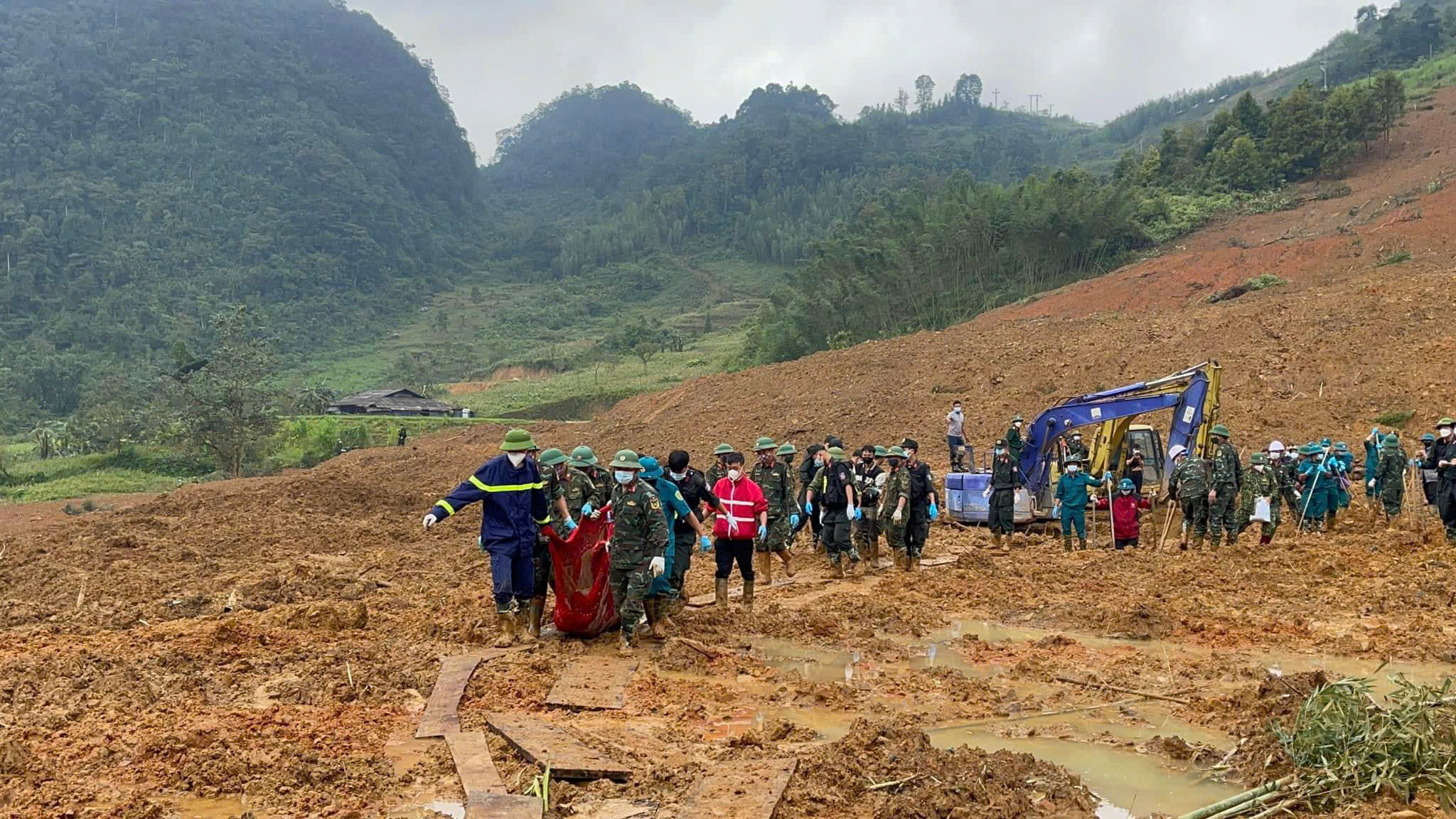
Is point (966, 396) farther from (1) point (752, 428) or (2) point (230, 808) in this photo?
(2) point (230, 808)

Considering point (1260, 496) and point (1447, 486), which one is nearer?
point (1447, 486)

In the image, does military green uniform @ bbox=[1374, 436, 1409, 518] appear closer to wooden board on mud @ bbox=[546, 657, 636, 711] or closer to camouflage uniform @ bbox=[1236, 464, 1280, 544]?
camouflage uniform @ bbox=[1236, 464, 1280, 544]

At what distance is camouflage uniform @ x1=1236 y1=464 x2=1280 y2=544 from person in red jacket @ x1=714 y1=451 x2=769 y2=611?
6.61 meters

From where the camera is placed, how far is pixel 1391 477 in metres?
15.4

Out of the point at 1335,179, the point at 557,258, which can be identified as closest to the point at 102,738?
the point at 1335,179

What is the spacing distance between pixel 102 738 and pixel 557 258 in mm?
119347

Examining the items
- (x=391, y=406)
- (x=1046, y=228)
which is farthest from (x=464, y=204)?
(x=1046, y=228)

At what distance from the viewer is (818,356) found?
38.8 m

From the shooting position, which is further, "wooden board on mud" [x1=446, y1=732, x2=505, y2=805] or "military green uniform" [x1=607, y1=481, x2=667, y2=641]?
"military green uniform" [x1=607, y1=481, x2=667, y2=641]

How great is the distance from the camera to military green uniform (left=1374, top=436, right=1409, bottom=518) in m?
15.3

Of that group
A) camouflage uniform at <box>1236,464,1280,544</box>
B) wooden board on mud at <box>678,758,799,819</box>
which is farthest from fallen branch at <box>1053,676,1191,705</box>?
camouflage uniform at <box>1236,464,1280,544</box>

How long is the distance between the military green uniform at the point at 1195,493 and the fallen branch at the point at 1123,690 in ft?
21.5

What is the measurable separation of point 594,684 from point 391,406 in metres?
49.8

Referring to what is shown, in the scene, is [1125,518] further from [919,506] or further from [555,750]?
[555,750]
